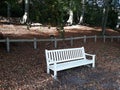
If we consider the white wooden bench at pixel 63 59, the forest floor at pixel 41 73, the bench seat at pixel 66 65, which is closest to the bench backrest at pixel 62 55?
the white wooden bench at pixel 63 59

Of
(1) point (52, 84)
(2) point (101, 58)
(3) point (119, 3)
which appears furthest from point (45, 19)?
(3) point (119, 3)

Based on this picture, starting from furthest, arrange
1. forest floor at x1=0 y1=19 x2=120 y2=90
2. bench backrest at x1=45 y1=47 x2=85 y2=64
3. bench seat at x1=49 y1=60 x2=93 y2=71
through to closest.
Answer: bench backrest at x1=45 y1=47 x2=85 y2=64, bench seat at x1=49 y1=60 x2=93 y2=71, forest floor at x1=0 y1=19 x2=120 y2=90

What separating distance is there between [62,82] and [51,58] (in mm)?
1430

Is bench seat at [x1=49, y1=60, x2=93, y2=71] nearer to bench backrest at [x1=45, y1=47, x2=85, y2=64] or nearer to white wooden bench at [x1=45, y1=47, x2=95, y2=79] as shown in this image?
white wooden bench at [x1=45, y1=47, x2=95, y2=79]

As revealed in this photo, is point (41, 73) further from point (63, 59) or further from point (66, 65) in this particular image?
point (63, 59)

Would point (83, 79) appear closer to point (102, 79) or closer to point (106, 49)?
point (102, 79)

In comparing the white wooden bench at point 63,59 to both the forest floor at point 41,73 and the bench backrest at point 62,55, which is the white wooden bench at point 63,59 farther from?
the forest floor at point 41,73

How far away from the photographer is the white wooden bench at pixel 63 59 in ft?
27.7

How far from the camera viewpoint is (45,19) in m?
6.93

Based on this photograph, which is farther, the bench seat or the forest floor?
the bench seat

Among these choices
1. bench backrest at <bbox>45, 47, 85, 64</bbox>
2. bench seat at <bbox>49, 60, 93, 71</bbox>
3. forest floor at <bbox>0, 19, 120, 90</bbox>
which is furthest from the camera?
bench backrest at <bbox>45, 47, 85, 64</bbox>

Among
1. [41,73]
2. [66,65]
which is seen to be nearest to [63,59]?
[66,65]

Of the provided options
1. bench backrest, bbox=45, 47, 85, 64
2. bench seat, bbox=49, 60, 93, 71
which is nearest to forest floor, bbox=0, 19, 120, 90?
bench seat, bbox=49, 60, 93, 71

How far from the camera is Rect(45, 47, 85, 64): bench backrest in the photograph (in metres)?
8.68
